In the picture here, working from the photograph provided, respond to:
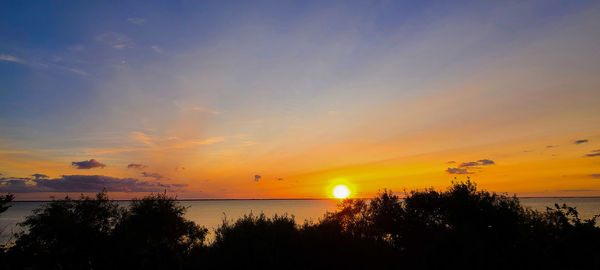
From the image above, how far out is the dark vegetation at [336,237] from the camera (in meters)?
20.6

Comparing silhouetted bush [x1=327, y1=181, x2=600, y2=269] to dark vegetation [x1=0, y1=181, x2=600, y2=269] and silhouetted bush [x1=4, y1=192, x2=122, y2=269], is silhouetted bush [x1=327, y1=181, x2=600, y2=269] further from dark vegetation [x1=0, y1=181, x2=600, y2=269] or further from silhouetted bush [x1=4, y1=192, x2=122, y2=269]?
silhouetted bush [x1=4, y1=192, x2=122, y2=269]

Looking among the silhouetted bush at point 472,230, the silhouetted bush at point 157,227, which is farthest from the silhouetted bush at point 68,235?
the silhouetted bush at point 472,230

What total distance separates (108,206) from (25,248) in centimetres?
851

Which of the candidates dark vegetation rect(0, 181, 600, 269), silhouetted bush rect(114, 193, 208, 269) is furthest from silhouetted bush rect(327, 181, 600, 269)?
silhouetted bush rect(114, 193, 208, 269)

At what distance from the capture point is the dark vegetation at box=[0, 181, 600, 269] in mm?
20594

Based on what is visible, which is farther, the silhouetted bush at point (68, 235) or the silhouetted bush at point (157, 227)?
the silhouetted bush at point (157, 227)

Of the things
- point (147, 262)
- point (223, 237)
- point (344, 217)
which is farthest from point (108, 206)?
point (344, 217)

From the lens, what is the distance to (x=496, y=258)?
19.9 meters

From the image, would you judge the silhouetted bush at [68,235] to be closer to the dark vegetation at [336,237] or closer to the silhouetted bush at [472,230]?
the dark vegetation at [336,237]

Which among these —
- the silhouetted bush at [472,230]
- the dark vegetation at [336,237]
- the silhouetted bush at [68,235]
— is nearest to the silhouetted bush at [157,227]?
the dark vegetation at [336,237]

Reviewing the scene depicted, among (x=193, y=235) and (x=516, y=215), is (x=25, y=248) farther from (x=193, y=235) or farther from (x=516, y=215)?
(x=516, y=215)

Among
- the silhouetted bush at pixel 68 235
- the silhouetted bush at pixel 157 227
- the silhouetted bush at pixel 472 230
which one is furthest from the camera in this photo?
the silhouetted bush at pixel 157 227

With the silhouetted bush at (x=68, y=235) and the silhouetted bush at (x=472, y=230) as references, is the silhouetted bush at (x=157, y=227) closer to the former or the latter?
the silhouetted bush at (x=68, y=235)

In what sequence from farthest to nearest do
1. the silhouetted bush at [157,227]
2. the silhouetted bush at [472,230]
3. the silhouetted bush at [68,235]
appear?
the silhouetted bush at [157,227]
the silhouetted bush at [68,235]
the silhouetted bush at [472,230]
